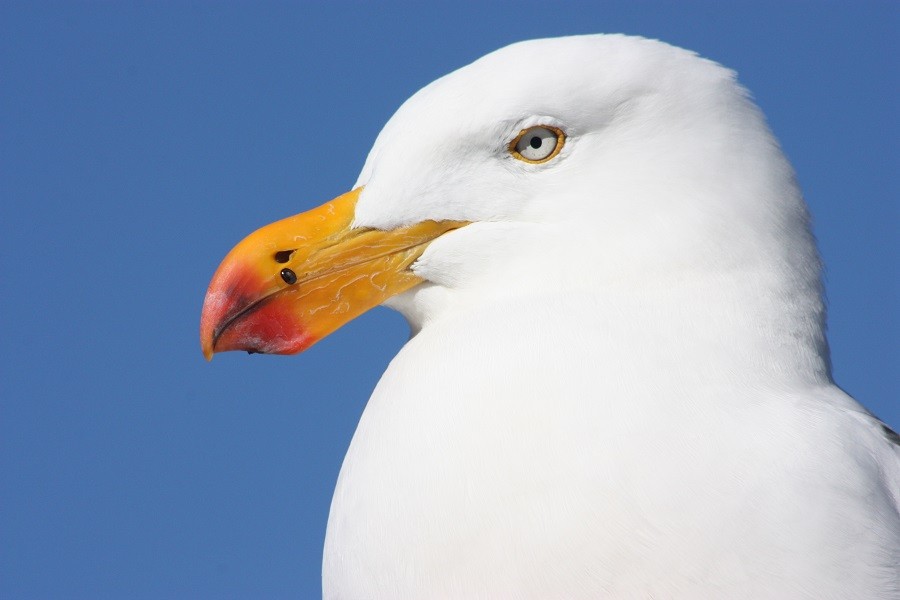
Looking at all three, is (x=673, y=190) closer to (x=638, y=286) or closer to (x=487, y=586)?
(x=638, y=286)

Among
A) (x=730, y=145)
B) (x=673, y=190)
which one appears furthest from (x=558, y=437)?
(x=730, y=145)

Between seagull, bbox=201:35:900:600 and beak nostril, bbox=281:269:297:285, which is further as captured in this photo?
beak nostril, bbox=281:269:297:285

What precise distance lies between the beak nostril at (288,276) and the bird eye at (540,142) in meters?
0.75

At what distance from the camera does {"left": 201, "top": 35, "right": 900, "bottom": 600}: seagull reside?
267 cm

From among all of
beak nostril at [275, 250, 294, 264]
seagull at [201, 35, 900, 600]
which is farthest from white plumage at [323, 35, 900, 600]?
beak nostril at [275, 250, 294, 264]

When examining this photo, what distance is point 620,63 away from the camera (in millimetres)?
3324

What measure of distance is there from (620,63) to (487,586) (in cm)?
156

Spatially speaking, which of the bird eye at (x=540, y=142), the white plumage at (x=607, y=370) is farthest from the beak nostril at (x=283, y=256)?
the bird eye at (x=540, y=142)

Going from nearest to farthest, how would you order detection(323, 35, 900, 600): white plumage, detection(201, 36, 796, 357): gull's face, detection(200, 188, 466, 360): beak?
detection(323, 35, 900, 600): white plumage
detection(201, 36, 796, 357): gull's face
detection(200, 188, 466, 360): beak

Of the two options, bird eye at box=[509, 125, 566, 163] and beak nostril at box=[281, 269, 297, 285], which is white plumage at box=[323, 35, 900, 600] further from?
beak nostril at box=[281, 269, 297, 285]

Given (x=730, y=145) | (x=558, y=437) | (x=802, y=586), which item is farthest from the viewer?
(x=730, y=145)

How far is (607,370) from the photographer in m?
2.86

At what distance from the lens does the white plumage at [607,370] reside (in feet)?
8.73

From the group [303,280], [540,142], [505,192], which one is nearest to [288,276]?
[303,280]
